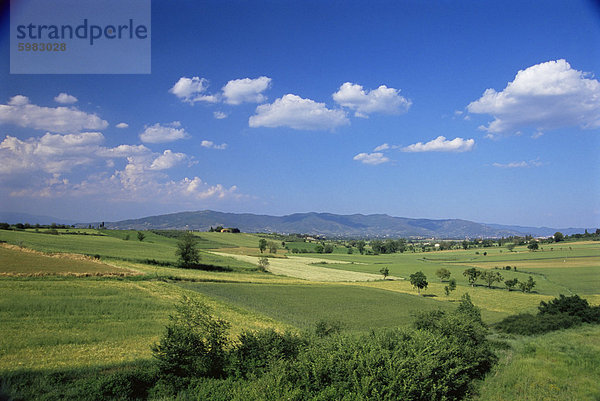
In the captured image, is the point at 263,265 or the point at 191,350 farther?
the point at 263,265

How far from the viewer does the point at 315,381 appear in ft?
49.6

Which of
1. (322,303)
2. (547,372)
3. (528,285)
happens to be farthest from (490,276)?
(547,372)

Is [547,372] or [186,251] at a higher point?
[186,251]

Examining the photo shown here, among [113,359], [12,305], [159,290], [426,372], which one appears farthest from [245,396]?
[159,290]

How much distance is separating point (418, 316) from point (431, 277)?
6136cm

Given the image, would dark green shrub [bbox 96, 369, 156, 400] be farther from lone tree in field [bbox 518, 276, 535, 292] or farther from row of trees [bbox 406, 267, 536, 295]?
lone tree in field [bbox 518, 276, 535, 292]

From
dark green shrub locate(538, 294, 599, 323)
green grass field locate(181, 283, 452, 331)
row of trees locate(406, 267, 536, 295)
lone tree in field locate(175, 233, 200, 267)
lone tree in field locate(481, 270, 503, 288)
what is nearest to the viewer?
dark green shrub locate(538, 294, 599, 323)

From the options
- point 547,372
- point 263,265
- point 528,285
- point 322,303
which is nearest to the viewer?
point 547,372

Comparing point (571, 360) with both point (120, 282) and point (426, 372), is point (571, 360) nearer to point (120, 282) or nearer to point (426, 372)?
point (426, 372)

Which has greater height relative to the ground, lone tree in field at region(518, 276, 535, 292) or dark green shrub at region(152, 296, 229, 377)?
dark green shrub at region(152, 296, 229, 377)

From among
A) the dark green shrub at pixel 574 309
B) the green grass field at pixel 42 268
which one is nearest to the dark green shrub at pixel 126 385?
the green grass field at pixel 42 268

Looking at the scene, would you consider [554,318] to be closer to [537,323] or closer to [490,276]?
[537,323]

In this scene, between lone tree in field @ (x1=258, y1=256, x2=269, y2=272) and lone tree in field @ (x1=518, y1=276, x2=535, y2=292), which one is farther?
lone tree in field @ (x1=258, y1=256, x2=269, y2=272)

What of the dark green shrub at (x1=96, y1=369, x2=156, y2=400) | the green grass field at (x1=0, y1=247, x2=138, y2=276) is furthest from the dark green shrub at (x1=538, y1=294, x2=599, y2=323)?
the green grass field at (x1=0, y1=247, x2=138, y2=276)
